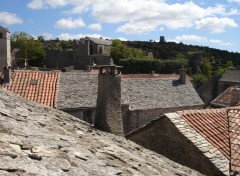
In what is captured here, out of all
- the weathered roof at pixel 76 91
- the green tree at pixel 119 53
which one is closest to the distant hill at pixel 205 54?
the green tree at pixel 119 53

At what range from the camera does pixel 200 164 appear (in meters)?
9.66

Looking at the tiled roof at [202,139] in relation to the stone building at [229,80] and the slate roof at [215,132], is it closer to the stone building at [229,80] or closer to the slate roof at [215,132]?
the slate roof at [215,132]

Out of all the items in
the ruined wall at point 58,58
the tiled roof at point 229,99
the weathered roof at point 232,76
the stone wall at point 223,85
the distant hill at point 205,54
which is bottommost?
the stone wall at point 223,85

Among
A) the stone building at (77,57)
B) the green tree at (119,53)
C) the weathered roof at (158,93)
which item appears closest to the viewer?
the weathered roof at (158,93)

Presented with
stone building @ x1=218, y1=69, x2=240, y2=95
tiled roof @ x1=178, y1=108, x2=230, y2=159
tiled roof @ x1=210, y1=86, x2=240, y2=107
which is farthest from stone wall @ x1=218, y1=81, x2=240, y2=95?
tiled roof @ x1=178, y1=108, x2=230, y2=159

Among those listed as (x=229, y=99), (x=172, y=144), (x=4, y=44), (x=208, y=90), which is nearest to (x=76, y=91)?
(x=229, y=99)

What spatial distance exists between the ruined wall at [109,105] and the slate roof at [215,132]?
1.72 m

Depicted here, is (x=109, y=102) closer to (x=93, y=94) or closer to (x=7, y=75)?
(x=7, y=75)

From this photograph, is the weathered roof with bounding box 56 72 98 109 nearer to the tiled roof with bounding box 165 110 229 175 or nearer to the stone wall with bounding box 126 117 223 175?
the stone wall with bounding box 126 117 223 175

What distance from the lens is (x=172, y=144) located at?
10734 mm

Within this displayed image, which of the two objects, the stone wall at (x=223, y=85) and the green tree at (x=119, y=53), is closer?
the stone wall at (x=223, y=85)

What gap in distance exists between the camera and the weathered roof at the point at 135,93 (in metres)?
23.4

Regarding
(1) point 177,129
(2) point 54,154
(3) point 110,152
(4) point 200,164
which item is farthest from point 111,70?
(2) point 54,154

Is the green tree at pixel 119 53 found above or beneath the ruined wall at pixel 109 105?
above
